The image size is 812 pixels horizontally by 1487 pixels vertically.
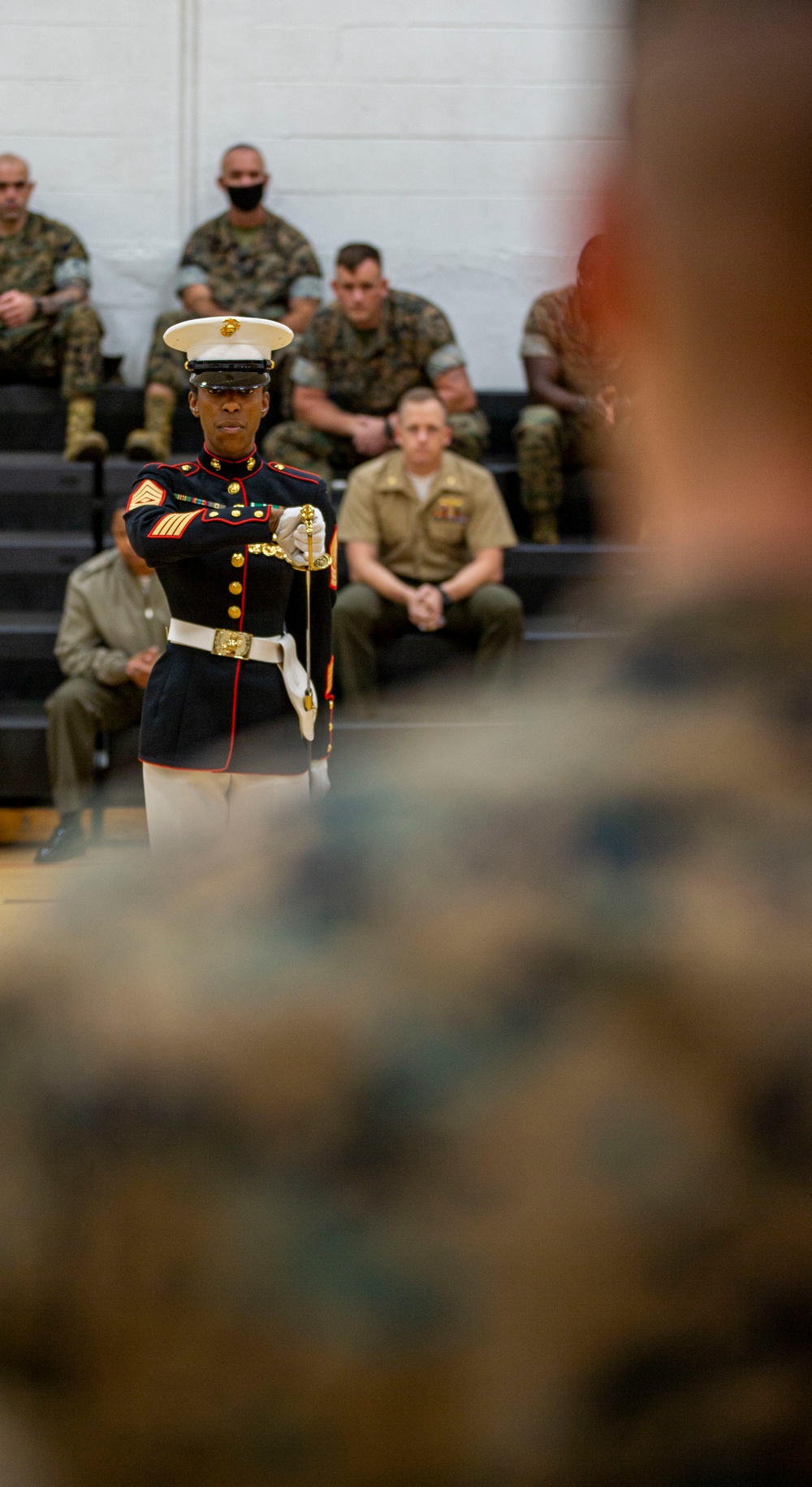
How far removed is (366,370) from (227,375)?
10.0 feet

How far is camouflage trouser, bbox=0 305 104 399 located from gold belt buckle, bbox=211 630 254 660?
331 cm

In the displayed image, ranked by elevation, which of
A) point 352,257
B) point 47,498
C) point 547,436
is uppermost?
point 352,257

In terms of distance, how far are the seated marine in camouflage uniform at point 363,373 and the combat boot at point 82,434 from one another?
0.63 metres

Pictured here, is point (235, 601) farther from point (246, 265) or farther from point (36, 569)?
point (246, 265)

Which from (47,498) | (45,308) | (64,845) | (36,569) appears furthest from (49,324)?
(64,845)

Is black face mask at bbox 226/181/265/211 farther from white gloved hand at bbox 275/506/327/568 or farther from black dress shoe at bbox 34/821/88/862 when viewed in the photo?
white gloved hand at bbox 275/506/327/568

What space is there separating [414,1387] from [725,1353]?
0.23 ft

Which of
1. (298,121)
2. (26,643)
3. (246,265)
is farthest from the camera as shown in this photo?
(298,121)

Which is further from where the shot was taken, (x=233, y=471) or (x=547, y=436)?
(x=547, y=436)

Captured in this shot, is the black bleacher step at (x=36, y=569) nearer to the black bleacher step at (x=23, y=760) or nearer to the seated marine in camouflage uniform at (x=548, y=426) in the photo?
the black bleacher step at (x=23, y=760)

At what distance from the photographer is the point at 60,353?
600 centimetres

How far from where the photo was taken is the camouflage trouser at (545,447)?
18.6 ft

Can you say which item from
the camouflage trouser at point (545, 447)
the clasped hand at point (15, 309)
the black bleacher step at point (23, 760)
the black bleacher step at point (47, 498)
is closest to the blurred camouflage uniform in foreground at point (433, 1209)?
the black bleacher step at point (23, 760)

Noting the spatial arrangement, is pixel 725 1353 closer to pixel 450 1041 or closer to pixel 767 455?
pixel 450 1041
